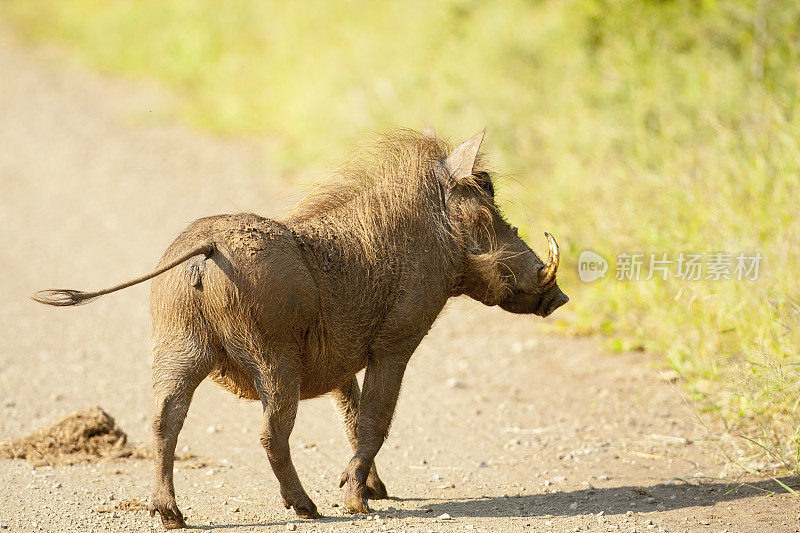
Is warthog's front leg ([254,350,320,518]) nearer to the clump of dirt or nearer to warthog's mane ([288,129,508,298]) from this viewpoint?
warthog's mane ([288,129,508,298])

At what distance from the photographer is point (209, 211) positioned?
10.6 meters

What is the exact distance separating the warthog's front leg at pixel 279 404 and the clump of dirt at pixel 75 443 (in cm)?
161

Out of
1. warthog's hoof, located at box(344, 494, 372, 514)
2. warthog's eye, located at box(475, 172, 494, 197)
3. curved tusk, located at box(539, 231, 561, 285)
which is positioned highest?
warthog's eye, located at box(475, 172, 494, 197)

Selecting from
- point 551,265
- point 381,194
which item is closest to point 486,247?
point 551,265

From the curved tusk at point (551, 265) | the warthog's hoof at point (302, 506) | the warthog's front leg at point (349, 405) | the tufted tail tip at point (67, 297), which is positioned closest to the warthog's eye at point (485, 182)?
the curved tusk at point (551, 265)

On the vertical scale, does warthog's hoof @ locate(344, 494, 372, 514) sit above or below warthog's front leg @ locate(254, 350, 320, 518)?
below

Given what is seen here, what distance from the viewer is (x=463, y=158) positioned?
4547 mm

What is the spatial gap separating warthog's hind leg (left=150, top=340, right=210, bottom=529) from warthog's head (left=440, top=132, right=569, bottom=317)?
139cm

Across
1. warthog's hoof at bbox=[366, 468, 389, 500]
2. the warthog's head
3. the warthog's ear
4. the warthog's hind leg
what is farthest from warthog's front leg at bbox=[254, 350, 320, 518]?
the warthog's ear

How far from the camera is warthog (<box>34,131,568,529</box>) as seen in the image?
392cm

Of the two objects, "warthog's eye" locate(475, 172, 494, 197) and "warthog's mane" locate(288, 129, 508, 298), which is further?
"warthog's eye" locate(475, 172, 494, 197)

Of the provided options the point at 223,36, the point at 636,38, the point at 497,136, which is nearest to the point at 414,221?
the point at 497,136

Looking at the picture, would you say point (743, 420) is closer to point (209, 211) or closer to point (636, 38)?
point (636, 38)

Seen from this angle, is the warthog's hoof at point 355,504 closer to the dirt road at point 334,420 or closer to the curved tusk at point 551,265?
the dirt road at point 334,420
